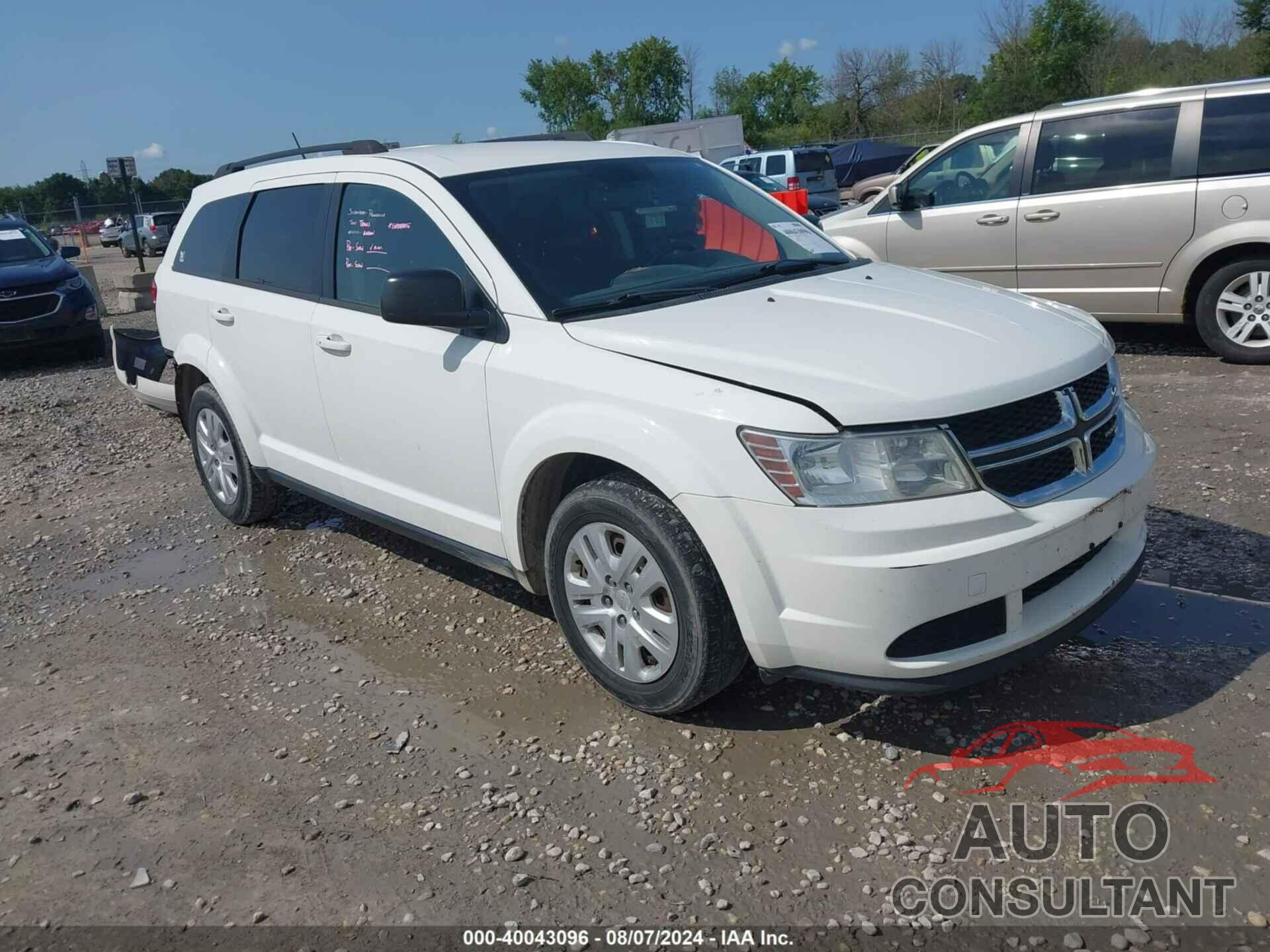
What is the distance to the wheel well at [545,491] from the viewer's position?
3549 mm

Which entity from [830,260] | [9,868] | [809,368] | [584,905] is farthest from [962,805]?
[9,868]

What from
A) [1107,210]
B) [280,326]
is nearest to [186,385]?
[280,326]

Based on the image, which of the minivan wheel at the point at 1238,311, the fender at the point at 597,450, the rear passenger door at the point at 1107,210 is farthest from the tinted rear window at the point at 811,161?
the fender at the point at 597,450

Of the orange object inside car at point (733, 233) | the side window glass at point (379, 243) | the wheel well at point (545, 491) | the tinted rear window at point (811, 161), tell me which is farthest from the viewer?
the tinted rear window at point (811, 161)

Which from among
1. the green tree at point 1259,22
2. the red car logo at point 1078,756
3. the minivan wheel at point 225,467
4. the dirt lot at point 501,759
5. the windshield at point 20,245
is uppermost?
the green tree at point 1259,22

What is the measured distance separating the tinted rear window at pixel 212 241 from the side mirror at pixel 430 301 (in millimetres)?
2073

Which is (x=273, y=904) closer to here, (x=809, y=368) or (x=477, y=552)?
(x=477, y=552)

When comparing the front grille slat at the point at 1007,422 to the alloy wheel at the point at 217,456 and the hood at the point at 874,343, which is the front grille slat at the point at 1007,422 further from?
the alloy wheel at the point at 217,456

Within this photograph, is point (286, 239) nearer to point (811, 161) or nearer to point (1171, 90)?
point (1171, 90)

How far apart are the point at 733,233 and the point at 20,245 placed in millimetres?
11463

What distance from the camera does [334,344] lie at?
4398 mm

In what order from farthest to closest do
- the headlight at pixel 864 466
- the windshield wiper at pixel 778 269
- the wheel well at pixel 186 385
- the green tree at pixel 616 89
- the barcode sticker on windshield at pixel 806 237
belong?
the green tree at pixel 616 89 < the wheel well at pixel 186 385 < the barcode sticker on windshield at pixel 806 237 < the windshield wiper at pixel 778 269 < the headlight at pixel 864 466

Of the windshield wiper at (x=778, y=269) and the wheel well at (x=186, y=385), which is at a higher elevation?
the windshield wiper at (x=778, y=269)

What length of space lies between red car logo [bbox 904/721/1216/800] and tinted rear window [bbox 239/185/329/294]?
326cm
